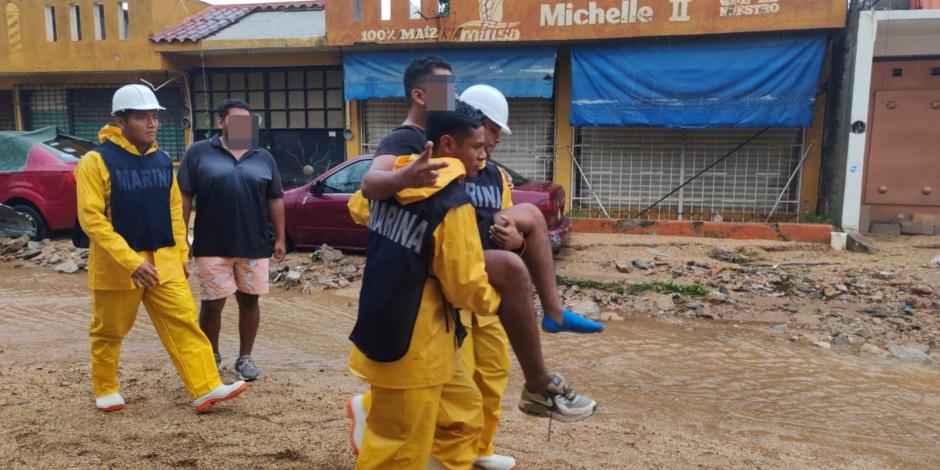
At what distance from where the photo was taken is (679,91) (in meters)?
10.5

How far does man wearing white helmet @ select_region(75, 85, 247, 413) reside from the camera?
3584mm

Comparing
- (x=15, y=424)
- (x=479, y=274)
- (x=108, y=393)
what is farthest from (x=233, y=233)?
(x=479, y=274)

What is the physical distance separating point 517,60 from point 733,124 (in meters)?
3.58

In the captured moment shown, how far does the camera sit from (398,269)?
7.08 feet

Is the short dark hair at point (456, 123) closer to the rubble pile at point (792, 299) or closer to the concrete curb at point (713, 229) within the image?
the rubble pile at point (792, 299)

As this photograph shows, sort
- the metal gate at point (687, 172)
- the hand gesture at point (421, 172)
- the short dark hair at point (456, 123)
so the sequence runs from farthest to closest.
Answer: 1. the metal gate at point (687, 172)
2. the short dark hair at point (456, 123)
3. the hand gesture at point (421, 172)

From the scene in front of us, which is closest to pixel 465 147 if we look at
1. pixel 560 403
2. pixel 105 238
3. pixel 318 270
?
pixel 560 403

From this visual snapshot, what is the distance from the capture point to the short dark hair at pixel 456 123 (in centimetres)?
224

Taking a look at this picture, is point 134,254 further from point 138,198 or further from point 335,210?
point 335,210

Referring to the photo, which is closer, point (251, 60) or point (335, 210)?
point (335, 210)

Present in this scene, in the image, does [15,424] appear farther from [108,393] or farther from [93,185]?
[93,185]

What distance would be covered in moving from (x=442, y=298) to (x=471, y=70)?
964 centimetres

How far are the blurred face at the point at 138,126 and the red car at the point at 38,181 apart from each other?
6785 millimetres

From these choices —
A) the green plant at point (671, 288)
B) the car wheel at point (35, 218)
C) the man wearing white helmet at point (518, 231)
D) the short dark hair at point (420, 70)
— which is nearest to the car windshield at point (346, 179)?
the green plant at point (671, 288)
